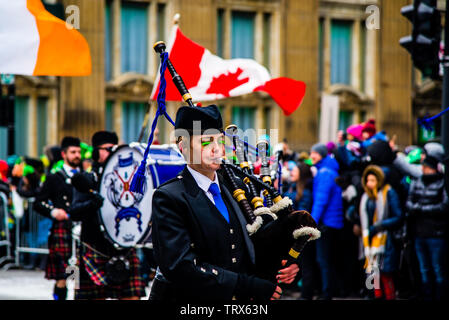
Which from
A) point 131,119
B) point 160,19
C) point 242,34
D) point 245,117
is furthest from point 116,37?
point 245,117

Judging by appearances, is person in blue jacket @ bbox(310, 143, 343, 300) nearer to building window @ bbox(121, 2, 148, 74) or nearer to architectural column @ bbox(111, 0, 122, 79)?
architectural column @ bbox(111, 0, 122, 79)

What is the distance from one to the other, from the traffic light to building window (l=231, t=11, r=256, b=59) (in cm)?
1238

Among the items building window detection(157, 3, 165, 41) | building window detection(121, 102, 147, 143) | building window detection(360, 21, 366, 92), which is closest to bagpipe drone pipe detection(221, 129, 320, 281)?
building window detection(121, 102, 147, 143)

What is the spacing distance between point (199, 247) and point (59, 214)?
5953mm

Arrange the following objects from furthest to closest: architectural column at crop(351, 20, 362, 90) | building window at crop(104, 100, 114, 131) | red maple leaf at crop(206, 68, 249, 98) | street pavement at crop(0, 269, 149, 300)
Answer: architectural column at crop(351, 20, 362, 90) → building window at crop(104, 100, 114, 131) → street pavement at crop(0, 269, 149, 300) → red maple leaf at crop(206, 68, 249, 98)

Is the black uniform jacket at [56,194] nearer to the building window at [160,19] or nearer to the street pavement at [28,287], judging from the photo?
the street pavement at [28,287]

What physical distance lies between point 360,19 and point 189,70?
15261 millimetres

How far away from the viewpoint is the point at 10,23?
292 inches

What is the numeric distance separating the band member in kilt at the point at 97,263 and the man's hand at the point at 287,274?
15.1ft

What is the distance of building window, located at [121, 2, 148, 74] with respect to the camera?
67.3 ft

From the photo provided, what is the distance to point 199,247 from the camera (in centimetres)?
423

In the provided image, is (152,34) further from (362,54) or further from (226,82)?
(226,82)

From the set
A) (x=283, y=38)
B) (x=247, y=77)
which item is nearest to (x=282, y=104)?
(x=247, y=77)

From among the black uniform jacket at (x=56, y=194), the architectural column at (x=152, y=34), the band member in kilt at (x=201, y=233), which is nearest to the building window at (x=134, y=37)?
the architectural column at (x=152, y=34)
